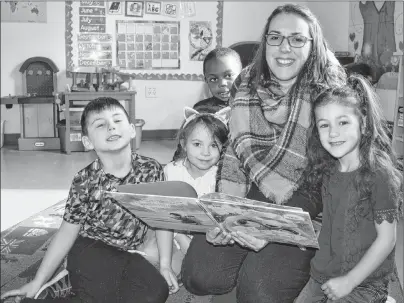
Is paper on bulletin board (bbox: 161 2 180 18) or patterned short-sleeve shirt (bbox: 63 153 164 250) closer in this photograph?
patterned short-sleeve shirt (bbox: 63 153 164 250)

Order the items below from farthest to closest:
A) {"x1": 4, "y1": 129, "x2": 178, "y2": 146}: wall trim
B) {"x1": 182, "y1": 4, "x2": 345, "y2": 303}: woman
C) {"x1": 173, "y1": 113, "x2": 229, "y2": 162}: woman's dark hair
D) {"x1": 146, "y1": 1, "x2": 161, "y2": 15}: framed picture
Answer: {"x1": 4, "y1": 129, "x2": 178, "y2": 146}: wall trim < {"x1": 146, "y1": 1, "x2": 161, "y2": 15}: framed picture < {"x1": 173, "y1": 113, "x2": 229, "y2": 162}: woman's dark hair < {"x1": 182, "y1": 4, "x2": 345, "y2": 303}: woman

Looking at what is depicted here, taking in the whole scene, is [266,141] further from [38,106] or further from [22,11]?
[22,11]

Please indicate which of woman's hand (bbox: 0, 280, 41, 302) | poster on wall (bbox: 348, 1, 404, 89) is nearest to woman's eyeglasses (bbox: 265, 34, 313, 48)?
woman's hand (bbox: 0, 280, 41, 302)

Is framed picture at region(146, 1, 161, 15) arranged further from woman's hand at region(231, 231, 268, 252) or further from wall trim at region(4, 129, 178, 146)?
woman's hand at region(231, 231, 268, 252)

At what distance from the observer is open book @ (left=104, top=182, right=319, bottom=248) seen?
102cm

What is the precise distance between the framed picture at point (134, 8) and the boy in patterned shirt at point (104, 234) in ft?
12.2

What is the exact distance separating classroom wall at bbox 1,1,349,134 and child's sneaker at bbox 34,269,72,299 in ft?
11.4

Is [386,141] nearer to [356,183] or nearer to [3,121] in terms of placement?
[356,183]

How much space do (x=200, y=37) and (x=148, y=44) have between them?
54 centimetres

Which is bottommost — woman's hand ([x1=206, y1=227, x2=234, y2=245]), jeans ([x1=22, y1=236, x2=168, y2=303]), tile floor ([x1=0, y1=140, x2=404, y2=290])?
tile floor ([x1=0, y1=140, x2=404, y2=290])

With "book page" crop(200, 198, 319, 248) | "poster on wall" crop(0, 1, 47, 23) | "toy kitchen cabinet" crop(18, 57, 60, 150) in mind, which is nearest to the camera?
"book page" crop(200, 198, 319, 248)

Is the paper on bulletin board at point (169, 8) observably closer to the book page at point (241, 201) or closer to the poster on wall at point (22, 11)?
the poster on wall at point (22, 11)

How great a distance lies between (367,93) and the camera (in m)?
1.17

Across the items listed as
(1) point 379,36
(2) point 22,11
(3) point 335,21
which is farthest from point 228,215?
(2) point 22,11
